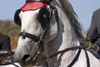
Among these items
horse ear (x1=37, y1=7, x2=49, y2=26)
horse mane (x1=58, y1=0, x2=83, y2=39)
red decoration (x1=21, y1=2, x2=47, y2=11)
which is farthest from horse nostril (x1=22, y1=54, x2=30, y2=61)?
horse mane (x1=58, y1=0, x2=83, y2=39)

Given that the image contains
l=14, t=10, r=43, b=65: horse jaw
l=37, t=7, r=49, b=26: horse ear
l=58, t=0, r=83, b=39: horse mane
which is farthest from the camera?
l=58, t=0, r=83, b=39: horse mane

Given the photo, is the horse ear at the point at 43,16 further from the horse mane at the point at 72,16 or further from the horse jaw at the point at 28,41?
the horse mane at the point at 72,16

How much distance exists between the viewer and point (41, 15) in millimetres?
3143

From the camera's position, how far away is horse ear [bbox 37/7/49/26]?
10.3 feet

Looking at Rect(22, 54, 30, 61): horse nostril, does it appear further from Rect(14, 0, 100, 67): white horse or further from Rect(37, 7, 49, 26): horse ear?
Rect(37, 7, 49, 26): horse ear

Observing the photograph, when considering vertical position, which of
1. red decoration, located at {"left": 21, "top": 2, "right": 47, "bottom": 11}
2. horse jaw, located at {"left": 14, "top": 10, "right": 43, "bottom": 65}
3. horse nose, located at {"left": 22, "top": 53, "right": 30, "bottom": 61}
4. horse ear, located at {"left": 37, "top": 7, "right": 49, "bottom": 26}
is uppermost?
red decoration, located at {"left": 21, "top": 2, "right": 47, "bottom": 11}

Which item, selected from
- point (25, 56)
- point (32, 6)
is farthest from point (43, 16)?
point (25, 56)

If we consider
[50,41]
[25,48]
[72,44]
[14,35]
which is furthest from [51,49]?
[14,35]

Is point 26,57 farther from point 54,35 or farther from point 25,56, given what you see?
point 54,35

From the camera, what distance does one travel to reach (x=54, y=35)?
3.34m

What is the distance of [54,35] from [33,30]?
15.7 inches

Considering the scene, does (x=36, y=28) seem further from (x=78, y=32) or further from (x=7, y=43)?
(x=7, y=43)

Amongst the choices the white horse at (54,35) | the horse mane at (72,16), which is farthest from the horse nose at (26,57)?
the horse mane at (72,16)

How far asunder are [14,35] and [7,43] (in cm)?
3017
